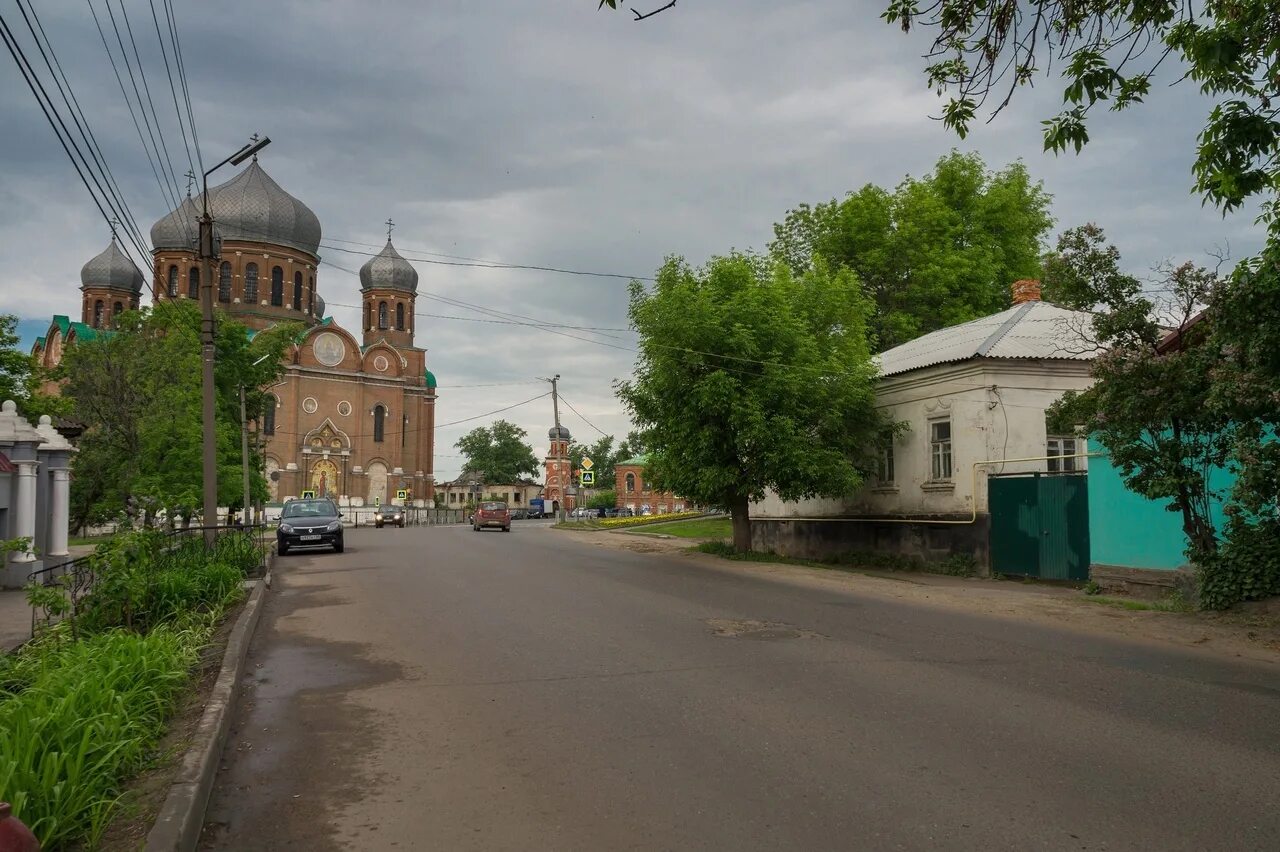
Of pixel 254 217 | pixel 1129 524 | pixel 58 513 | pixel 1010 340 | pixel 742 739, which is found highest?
pixel 254 217

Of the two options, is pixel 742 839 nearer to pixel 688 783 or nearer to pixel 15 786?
pixel 688 783

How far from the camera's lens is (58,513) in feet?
59.8

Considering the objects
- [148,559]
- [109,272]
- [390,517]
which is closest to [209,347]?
[148,559]

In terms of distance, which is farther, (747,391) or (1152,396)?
(747,391)

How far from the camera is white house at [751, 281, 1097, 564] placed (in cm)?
2033

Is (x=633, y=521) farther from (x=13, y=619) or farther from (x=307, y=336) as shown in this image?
(x=13, y=619)

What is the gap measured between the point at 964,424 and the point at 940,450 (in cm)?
130

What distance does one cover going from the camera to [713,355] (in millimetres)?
22578

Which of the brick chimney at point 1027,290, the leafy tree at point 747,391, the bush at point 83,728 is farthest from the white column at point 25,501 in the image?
the brick chimney at point 1027,290

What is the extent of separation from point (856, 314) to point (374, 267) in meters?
54.6

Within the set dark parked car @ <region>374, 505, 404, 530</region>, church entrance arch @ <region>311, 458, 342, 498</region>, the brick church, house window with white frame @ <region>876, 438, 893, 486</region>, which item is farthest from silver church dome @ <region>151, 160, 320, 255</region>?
house window with white frame @ <region>876, 438, 893, 486</region>

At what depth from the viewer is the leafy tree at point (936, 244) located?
1423 inches

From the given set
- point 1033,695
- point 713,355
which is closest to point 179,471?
point 713,355

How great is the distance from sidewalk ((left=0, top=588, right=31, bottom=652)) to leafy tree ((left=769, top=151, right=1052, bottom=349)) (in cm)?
2910
